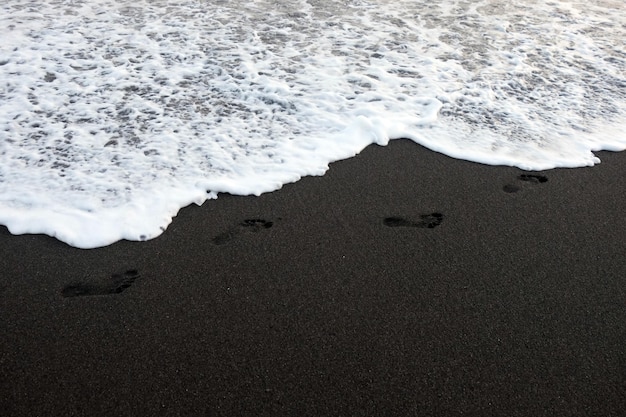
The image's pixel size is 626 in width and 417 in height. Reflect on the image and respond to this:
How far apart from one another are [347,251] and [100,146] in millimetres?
1691

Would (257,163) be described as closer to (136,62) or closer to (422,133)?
(422,133)

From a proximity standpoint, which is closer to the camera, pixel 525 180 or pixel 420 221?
pixel 420 221

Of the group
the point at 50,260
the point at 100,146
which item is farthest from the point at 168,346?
the point at 100,146

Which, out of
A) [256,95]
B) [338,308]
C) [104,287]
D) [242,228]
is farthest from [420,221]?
[256,95]

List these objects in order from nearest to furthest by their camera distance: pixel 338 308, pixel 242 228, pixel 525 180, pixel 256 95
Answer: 1. pixel 338 308
2. pixel 242 228
3. pixel 525 180
4. pixel 256 95

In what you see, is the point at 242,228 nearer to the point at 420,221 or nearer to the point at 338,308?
the point at 338,308

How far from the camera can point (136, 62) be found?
4273mm

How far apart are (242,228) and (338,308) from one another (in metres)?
0.69

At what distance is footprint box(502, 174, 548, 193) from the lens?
2.98 meters

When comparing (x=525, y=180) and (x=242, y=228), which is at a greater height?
(x=525, y=180)

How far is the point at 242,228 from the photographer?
2666mm

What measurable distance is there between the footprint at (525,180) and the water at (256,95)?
0.39 feet

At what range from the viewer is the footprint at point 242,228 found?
2588 mm

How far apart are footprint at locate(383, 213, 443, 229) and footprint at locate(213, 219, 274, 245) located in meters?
0.58
